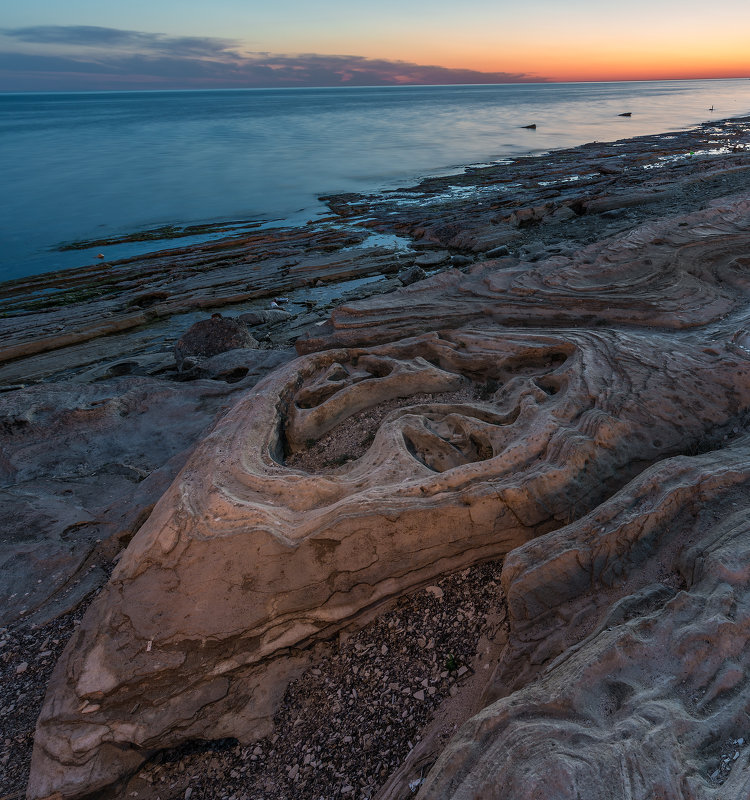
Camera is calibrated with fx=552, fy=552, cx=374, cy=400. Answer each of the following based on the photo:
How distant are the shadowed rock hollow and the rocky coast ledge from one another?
0.02 meters

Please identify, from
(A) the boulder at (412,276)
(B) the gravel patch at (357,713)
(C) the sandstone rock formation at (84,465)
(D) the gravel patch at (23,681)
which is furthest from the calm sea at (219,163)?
(B) the gravel patch at (357,713)

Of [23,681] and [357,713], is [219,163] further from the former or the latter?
[357,713]

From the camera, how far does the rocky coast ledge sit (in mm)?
2416

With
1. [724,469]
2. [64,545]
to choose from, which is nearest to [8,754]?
[64,545]

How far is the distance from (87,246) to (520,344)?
18.9 metres

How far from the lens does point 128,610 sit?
4.07 metres

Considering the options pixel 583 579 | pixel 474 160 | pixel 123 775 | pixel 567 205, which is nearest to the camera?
pixel 583 579

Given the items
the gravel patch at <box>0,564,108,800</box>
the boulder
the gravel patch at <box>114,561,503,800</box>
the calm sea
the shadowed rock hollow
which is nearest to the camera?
the shadowed rock hollow

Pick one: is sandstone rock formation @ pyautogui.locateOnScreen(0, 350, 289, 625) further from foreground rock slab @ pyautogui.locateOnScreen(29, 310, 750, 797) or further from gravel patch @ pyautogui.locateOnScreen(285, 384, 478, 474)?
gravel patch @ pyautogui.locateOnScreen(285, 384, 478, 474)

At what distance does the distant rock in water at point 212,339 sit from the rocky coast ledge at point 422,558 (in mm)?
2393

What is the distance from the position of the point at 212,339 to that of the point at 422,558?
7244 mm

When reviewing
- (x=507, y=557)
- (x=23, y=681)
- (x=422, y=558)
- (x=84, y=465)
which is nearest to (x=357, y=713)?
(x=422, y=558)

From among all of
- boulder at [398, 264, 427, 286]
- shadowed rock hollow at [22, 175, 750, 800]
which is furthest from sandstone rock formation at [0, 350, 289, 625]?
boulder at [398, 264, 427, 286]

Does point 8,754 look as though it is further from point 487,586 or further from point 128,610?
point 487,586
